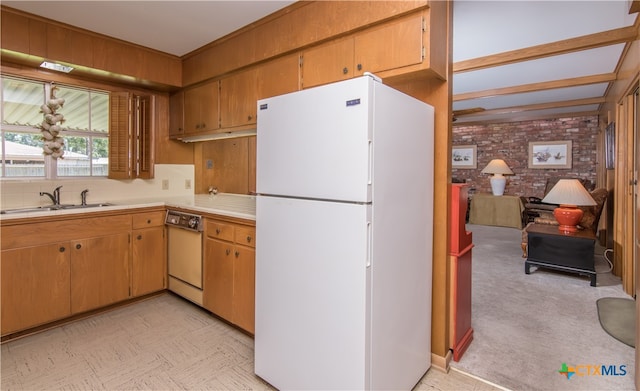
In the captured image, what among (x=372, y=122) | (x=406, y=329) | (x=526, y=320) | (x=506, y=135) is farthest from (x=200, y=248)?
(x=506, y=135)

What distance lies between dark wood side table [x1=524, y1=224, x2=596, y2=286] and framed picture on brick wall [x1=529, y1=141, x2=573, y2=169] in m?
4.59

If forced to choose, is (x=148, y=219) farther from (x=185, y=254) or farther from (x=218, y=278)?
(x=218, y=278)

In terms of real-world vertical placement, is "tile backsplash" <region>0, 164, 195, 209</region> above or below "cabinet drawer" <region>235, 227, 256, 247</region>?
above

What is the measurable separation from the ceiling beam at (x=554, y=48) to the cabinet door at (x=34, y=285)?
4.33 m

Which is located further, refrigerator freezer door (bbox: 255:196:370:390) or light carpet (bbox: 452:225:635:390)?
light carpet (bbox: 452:225:635:390)

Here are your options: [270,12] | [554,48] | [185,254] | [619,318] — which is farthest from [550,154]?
[185,254]

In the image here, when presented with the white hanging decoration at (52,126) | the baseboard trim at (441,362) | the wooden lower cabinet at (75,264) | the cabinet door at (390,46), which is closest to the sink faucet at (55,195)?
the white hanging decoration at (52,126)

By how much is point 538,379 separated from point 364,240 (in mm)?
1541

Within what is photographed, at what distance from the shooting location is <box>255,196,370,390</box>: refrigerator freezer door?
150 centimetres

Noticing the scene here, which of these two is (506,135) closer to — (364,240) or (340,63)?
(340,63)

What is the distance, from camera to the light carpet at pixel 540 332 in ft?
6.72

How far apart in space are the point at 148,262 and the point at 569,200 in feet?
14.8

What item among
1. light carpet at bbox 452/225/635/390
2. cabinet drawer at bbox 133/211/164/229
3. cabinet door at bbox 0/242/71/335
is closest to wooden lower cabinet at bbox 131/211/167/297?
cabinet drawer at bbox 133/211/164/229

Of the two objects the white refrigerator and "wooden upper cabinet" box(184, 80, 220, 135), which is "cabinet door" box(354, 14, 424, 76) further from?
"wooden upper cabinet" box(184, 80, 220, 135)
